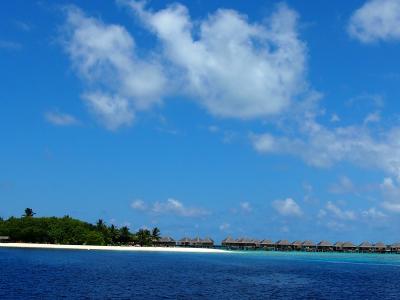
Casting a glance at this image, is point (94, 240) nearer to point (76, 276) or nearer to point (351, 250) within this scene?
point (76, 276)

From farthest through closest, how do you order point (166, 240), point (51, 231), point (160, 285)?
point (166, 240) < point (51, 231) < point (160, 285)

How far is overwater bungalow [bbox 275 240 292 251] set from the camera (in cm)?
15188

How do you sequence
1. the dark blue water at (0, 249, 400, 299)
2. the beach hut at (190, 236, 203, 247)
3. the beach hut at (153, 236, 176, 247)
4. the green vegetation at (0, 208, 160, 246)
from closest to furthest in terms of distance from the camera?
1. the dark blue water at (0, 249, 400, 299)
2. the green vegetation at (0, 208, 160, 246)
3. the beach hut at (153, 236, 176, 247)
4. the beach hut at (190, 236, 203, 247)

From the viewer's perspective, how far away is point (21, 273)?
47125 millimetres

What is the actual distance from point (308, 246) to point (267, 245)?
481 inches

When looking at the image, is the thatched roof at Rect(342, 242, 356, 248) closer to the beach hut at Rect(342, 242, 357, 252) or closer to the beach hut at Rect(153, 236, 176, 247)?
the beach hut at Rect(342, 242, 357, 252)

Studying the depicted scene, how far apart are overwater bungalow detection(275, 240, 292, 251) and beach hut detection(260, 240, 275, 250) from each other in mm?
1495

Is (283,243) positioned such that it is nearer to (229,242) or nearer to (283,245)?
(283,245)

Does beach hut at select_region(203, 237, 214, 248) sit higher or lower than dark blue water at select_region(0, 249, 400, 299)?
higher

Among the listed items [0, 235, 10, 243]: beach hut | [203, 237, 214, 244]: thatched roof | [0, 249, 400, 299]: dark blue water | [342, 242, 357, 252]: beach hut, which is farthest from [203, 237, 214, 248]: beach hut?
[0, 249, 400, 299]: dark blue water

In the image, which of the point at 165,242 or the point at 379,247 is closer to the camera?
the point at 165,242

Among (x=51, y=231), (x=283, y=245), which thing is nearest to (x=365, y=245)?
(x=283, y=245)

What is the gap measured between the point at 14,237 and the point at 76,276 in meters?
69.4

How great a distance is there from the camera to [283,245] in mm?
153625
